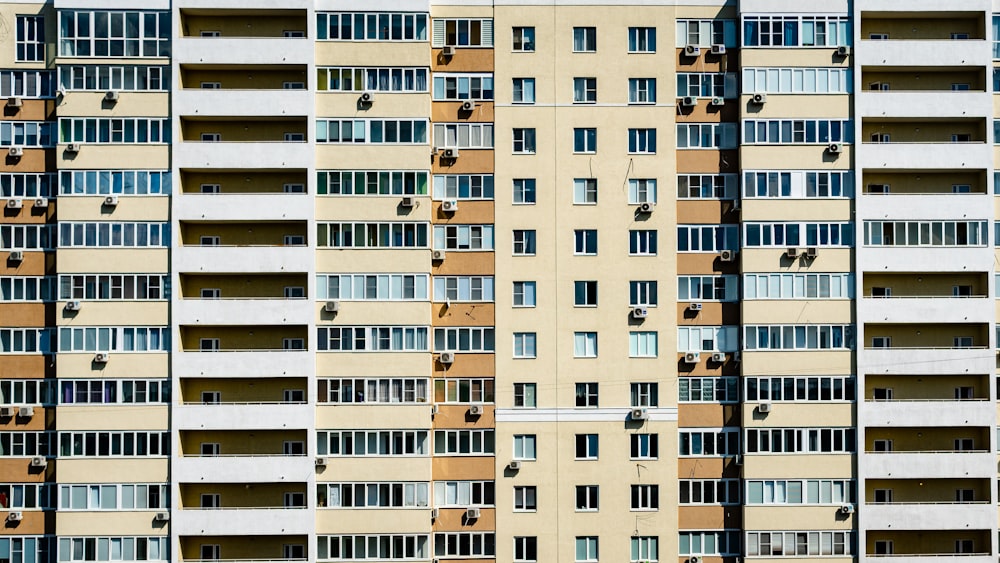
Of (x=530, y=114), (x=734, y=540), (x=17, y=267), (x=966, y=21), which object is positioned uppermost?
(x=966, y=21)

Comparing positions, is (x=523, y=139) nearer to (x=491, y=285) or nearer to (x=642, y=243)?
(x=491, y=285)

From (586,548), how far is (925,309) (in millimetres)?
17738

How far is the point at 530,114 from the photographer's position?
45781 mm

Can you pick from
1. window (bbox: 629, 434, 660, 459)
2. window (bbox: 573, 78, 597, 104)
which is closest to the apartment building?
window (bbox: 629, 434, 660, 459)

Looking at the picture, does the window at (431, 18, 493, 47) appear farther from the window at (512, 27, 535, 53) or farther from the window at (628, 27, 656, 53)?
the window at (628, 27, 656, 53)

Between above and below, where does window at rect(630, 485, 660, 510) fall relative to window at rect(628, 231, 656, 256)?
below

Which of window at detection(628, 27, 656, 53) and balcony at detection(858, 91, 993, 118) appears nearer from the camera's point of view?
balcony at detection(858, 91, 993, 118)

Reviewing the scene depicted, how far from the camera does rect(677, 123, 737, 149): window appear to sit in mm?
46125

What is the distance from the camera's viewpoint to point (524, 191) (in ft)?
150

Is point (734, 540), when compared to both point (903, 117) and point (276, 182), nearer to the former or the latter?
point (903, 117)

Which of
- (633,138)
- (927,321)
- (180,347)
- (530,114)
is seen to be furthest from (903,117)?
(180,347)

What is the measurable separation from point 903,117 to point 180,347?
1277 inches

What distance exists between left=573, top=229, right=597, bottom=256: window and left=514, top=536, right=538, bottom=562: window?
12422 millimetres

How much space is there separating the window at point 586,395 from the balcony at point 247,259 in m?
12.8
